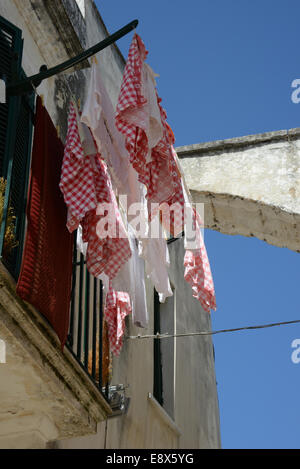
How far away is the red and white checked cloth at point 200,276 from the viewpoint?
6.34 m

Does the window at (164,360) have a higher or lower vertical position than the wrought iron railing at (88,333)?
higher

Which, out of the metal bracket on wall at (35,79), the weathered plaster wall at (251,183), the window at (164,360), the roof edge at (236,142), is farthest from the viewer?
the roof edge at (236,142)

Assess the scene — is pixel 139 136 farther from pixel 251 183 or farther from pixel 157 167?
pixel 251 183

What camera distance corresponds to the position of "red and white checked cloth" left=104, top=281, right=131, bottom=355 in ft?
20.8

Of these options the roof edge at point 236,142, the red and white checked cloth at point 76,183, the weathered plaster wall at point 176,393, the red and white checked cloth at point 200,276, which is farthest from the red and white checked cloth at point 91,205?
the roof edge at point 236,142

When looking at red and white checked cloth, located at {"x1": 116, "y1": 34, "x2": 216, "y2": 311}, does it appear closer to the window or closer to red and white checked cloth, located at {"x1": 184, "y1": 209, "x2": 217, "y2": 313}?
Answer: red and white checked cloth, located at {"x1": 184, "y1": 209, "x2": 217, "y2": 313}

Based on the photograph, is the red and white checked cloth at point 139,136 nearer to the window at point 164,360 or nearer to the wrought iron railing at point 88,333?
the wrought iron railing at point 88,333

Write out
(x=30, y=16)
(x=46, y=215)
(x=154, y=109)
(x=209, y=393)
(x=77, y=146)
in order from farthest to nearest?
(x=209, y=393)
(x=30, y=16)
(x=154, y=109)
(x=77, y=146)
(x=46, y=215)

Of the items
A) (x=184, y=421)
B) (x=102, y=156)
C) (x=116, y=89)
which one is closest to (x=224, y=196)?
(x=116, y=89)

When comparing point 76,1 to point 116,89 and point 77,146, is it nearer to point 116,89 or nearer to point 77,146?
point 116,89

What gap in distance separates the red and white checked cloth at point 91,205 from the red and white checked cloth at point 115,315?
131 cm

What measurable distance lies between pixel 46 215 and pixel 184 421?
5.78m

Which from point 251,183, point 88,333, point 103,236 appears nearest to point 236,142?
point 251,183
